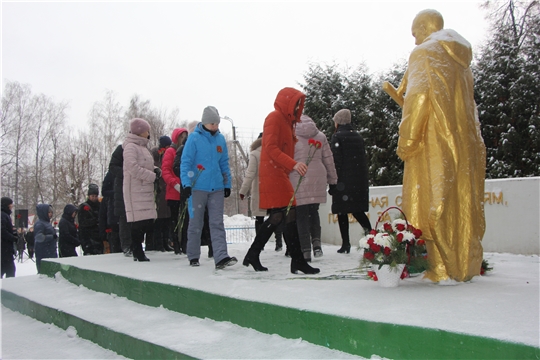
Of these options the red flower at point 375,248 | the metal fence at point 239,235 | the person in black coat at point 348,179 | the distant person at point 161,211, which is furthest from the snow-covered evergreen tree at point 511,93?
the red flower at point 375,248

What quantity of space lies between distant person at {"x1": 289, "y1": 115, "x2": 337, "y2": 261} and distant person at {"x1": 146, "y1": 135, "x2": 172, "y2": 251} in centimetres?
208

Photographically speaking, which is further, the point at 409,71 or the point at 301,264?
the point at 301,264

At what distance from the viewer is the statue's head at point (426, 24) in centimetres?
427

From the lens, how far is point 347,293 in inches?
140

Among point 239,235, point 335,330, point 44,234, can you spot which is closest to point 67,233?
point 44,234

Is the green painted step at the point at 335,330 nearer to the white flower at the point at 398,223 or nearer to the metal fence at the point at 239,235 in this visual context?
the white flower at the point at 398,223

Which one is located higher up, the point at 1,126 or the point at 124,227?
the point at 1,126

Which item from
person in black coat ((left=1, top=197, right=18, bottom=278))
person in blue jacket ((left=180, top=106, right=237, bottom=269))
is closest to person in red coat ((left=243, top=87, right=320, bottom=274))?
person in blue jacket ((left=180, top=106, right=237, bottom=269))

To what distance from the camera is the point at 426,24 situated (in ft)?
14.1

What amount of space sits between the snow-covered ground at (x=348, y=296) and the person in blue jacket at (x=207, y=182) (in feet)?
0.82

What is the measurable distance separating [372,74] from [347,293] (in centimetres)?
1708

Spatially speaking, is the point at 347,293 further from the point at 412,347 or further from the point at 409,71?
the point at 409,71

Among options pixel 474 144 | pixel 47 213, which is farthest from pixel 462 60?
pixel 47 213

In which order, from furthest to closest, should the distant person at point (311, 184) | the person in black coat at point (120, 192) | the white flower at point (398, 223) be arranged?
the person in black coat at point (120, 192), the distant person at point (311, 184), the white flower at point (398, 223)
